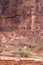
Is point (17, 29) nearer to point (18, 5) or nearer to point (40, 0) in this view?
point (18, 5)

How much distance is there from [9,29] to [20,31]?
1.02 m

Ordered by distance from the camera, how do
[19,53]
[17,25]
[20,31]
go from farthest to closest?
[17,25], [20,31], [19,53]

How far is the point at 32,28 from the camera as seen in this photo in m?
11.4

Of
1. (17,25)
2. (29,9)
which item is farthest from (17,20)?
(29,9)

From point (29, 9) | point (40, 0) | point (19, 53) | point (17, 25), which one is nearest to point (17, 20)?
point (17, 25)

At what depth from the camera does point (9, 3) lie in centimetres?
1152

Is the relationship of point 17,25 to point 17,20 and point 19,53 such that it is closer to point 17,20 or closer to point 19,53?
point 17,20

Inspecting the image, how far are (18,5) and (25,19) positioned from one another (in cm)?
100

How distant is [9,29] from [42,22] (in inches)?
85.5

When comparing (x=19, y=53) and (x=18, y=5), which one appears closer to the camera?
(x=19, y=53)

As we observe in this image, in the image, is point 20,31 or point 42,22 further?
point 42,22

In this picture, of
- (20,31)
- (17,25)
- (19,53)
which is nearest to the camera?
(19,53)

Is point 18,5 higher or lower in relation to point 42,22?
higher

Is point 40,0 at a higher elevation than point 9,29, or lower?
higher
